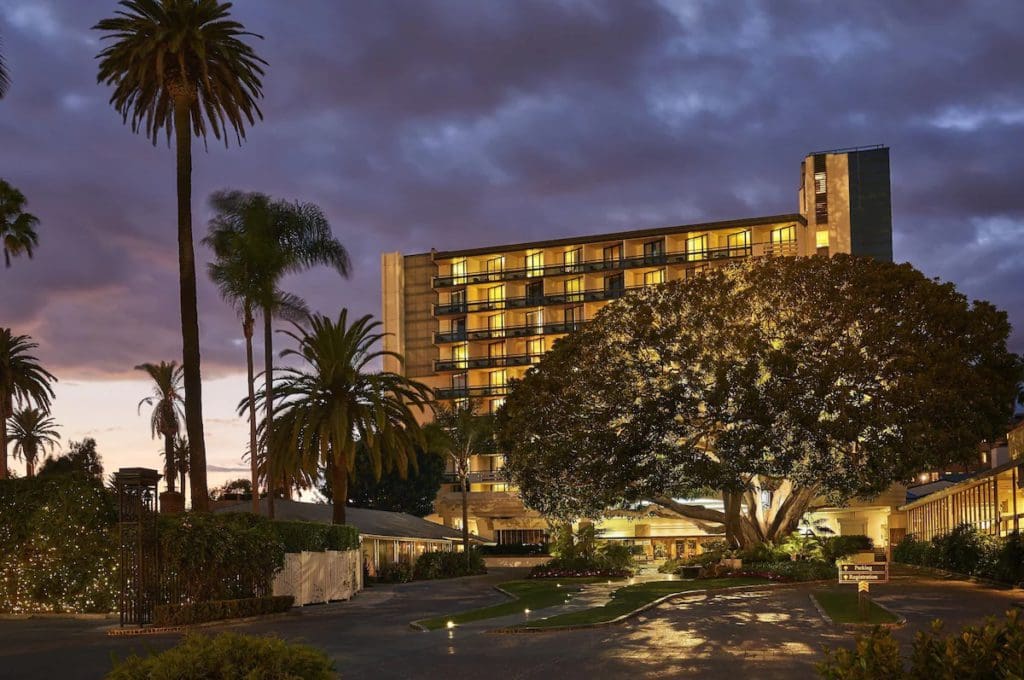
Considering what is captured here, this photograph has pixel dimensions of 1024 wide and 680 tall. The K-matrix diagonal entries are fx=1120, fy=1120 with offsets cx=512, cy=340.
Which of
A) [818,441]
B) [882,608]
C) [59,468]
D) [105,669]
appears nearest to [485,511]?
[59,468]

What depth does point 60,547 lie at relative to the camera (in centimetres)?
3347

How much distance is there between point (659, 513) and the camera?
62219 mm

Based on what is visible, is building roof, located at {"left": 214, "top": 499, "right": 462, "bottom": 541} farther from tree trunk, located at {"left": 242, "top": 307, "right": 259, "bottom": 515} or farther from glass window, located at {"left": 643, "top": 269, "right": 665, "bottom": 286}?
glass window, located at {"left": 643, "top": 269, "right": 665, "bottom": 286}

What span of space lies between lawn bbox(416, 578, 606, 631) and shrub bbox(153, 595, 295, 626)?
5.45 metres

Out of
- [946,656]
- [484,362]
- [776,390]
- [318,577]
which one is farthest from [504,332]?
[946,656]

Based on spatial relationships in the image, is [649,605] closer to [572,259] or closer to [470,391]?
[470,391]

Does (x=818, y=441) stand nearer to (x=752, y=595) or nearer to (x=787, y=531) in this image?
(x=787, y=531)

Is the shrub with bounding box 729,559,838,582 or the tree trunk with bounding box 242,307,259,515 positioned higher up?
the tree trunk with bounding box 242,307,259,515

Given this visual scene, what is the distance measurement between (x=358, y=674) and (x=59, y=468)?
95611 millimetres

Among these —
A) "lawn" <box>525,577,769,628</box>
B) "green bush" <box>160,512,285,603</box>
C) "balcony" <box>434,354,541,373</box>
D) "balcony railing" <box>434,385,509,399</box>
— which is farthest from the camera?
"balcony railing" <box>434,385,509,399</box>

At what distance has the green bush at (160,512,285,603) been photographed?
3161 centimetres

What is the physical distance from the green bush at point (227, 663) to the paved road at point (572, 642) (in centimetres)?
792

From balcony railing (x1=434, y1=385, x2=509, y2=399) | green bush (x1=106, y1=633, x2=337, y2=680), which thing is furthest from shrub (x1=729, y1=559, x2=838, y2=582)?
balcony railing (x1=434, y1=385, x2=509, y2=399)

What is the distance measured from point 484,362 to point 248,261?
7380cm
